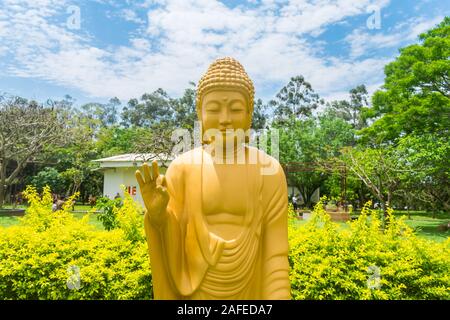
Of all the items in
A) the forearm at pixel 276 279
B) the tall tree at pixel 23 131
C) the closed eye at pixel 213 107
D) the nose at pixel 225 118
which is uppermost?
the tall tree at pixel 23 131

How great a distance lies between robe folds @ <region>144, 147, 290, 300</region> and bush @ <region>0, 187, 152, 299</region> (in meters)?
2.14

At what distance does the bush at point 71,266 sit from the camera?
4.53m

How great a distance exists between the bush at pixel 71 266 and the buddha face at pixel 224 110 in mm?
2580

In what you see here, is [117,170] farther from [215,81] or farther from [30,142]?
[215,81]

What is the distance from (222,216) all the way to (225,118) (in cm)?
67

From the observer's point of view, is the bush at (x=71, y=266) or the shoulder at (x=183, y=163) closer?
the shoulder at (x=183, y=163)

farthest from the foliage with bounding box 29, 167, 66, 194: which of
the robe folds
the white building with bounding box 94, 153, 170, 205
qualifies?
the robe folds

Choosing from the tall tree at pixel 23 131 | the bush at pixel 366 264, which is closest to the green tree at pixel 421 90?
the bush at pixel 366 264

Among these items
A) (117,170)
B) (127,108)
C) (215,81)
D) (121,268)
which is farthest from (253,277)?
(127,108)

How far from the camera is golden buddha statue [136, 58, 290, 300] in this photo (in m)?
2.48

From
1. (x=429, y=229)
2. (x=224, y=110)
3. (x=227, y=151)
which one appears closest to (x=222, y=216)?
(x=227, y=151)

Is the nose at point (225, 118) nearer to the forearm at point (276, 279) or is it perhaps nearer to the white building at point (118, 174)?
the forearm at point (276, 279)

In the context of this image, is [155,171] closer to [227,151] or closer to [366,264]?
[227,151]

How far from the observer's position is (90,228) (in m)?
5.48
